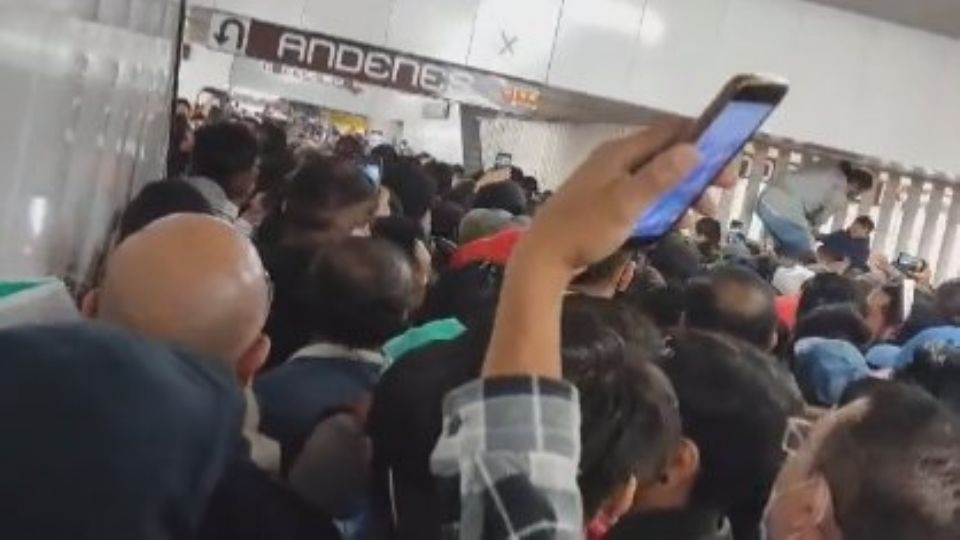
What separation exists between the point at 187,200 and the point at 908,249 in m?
11.1

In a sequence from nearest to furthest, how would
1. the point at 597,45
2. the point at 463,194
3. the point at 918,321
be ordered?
the point at 918,321
the point at 463,194
the point at 597,45

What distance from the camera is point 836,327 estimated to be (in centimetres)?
437

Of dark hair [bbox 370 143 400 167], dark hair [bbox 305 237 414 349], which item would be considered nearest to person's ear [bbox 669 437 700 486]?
dark hair [bbox 305 237 414 349]

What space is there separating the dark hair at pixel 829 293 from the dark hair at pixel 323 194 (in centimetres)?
164

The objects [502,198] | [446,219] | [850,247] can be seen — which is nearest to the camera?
[502,198]

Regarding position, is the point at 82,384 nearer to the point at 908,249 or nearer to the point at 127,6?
the point at 127,6

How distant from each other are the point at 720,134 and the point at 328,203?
9.24ft

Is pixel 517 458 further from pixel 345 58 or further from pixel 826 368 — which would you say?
pixel 345 58

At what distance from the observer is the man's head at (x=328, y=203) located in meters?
3.98

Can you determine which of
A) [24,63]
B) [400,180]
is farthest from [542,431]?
[400,180]

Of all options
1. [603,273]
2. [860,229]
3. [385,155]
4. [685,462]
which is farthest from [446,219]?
[685,462]

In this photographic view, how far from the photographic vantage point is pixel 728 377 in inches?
82.0

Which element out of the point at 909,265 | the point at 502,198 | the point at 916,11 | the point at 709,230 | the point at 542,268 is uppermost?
the point at 916,11

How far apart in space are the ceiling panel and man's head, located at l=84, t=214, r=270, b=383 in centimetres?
862
